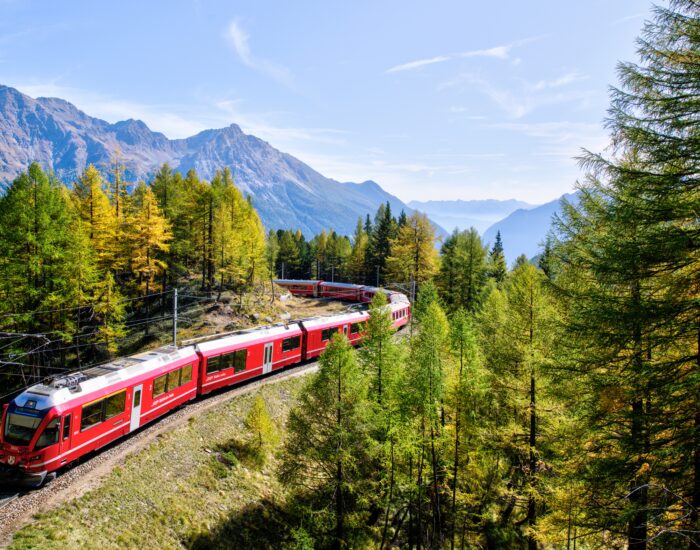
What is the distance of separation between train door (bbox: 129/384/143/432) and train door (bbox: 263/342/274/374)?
9064 millimetres

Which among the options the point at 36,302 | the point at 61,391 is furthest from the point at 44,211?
the point at 61,391

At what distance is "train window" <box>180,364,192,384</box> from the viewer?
2083cm

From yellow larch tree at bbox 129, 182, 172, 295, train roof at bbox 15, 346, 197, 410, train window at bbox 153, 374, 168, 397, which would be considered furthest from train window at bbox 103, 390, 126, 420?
yellow larch tree at bbox 129, 182, 172, 295

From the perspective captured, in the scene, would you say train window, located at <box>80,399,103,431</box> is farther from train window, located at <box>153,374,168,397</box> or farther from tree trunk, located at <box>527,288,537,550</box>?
tree trunk, located at <box>527,288,537,550</box>

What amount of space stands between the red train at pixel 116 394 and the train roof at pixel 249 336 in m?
0.06

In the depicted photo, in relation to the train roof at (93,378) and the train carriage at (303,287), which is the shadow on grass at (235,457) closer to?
the train roof at (93,378)

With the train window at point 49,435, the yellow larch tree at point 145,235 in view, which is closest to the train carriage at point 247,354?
the train window at point 49,435

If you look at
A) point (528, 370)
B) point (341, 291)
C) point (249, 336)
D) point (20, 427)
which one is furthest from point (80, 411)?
point (341, 291)

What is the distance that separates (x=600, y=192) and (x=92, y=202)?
32121mm

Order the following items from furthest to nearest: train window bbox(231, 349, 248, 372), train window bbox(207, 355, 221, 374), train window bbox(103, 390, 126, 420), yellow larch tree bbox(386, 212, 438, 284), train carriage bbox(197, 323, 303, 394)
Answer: yellow larch tree bbox(386, 212, 438, 284)
train window bbox(231, 349, 248, 372)
train carriage bbox(197, 323, 303, 394)
train window bbox(207, 355, 221, 374)
train window bbox(103, 390, 126, 420)

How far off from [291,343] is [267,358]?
2.50 metres

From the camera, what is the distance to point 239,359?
79.8ft

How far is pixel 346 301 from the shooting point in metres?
62.1

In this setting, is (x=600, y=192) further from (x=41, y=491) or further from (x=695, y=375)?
(x=41, y=491)
